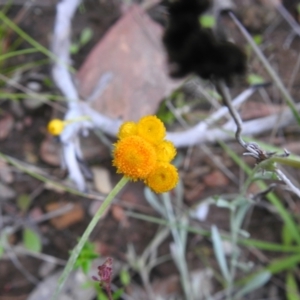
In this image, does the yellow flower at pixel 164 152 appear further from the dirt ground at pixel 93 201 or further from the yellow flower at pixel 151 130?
the dirt ground at pixel 93 201

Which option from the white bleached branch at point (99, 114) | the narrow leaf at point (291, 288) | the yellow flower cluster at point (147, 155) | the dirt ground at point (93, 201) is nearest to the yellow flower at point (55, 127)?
the white bleached branch at point (99, 114)

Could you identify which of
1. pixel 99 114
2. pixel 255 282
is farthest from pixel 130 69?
pixel 255 282

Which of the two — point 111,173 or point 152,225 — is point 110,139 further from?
point 152,225

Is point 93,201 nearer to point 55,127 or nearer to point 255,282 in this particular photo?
point 55,127

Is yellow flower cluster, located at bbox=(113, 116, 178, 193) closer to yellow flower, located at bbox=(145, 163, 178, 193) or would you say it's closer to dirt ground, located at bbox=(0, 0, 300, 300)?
yellow flower, located at bbox=(145, 163, 178, 193)

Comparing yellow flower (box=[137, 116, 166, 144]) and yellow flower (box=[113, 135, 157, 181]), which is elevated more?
→ yellow flower (box=[137, 116, 166, 144])

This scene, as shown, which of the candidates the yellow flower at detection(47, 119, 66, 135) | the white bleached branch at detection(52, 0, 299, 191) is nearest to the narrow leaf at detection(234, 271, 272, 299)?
the white bleached branch at detection(52, 0, 299, 191)

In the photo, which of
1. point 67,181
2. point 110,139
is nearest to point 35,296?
point 67,181
